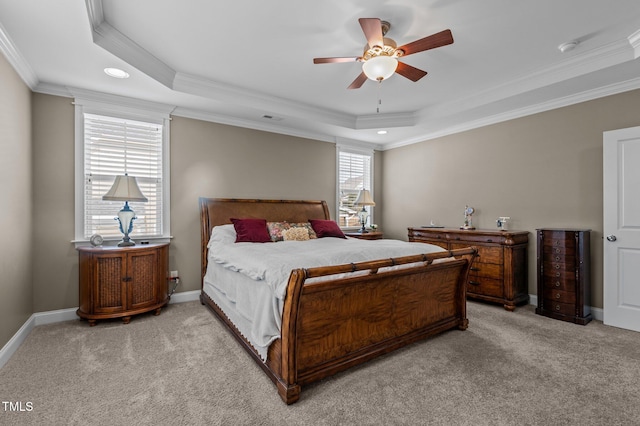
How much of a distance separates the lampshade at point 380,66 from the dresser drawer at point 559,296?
3.06m

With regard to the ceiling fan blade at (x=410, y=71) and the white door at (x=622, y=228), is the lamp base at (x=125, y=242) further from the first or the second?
the white door at (x=622, y=228)

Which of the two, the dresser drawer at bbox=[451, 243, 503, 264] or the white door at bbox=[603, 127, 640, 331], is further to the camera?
the dresser drawer at bbox=[451, 243, 503, 264]

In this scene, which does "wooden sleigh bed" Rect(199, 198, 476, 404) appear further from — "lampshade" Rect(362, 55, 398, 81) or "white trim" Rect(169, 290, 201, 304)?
"lampshade" Rect(362, 55, 398, 81)

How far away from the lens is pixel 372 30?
2236mm

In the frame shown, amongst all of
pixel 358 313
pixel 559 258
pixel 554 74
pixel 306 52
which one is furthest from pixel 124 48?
pixel 559 258

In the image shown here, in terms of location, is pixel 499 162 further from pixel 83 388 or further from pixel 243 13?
pixel 83 388

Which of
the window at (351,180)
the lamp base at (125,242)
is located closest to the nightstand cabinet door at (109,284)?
the lamp base at (125,242)

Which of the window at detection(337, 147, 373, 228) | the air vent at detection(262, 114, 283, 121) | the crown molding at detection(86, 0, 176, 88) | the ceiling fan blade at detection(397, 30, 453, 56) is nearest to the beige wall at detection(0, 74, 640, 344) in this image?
the window at detection(337, 147, 373, 228)

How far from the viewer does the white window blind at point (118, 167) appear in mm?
3600

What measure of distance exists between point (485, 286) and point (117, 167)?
15.9ft

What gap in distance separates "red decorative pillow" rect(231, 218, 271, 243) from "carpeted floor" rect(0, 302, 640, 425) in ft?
3.65

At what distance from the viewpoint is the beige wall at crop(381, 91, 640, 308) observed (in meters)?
3.51

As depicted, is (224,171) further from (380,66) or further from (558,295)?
(558,295)

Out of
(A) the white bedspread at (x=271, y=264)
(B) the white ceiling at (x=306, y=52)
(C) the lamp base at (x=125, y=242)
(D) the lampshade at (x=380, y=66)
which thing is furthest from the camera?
(C) the lamp base at (x=125, y=242)
